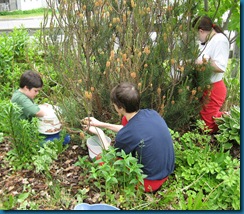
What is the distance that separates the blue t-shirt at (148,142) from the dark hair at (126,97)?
0.09m

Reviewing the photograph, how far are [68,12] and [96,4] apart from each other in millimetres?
304

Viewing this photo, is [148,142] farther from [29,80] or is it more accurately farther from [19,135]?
[29,80]

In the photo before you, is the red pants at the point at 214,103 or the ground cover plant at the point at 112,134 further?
the red pants at the point at 214,103

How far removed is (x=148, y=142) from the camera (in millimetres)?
2451

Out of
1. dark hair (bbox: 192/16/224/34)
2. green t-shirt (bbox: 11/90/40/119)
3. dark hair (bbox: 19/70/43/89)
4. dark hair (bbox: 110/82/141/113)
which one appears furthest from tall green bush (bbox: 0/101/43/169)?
dark hair (bbox: 192/16/224/34)

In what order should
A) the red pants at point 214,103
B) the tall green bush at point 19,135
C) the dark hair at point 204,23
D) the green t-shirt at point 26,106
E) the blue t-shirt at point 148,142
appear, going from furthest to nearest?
1. the red pants at point 214,103
2. the dark hair at point 204,23
3. the green t-shirt at point 26,106
4. the tall green bush at point 19,135
5. the blue t-shirt at point 148,142

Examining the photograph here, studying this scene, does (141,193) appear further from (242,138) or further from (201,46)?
(201,46)

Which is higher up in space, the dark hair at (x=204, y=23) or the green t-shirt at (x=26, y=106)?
the dark hair at (x=204, y=23)

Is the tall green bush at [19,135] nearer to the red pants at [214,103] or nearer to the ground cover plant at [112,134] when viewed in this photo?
the ground cover plant at [112,134]

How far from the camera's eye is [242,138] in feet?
8.70

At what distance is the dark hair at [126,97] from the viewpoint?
251 centimetres

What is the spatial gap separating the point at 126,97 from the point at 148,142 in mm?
393

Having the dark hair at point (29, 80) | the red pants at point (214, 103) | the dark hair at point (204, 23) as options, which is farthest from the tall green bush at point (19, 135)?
the dark hair at point (204, 23)

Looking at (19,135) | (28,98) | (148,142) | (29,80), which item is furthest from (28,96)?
(148,142)
